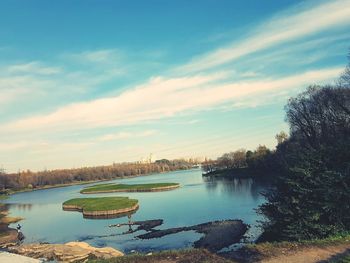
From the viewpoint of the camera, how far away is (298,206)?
27.1 metres

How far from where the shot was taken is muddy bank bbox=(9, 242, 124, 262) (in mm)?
37031

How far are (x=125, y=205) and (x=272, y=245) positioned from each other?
189 ft

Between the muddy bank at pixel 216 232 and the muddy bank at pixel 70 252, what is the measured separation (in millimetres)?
8719

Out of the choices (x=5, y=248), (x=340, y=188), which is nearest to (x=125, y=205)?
(x=5, y=248)

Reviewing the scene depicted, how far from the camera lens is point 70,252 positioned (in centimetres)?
4019

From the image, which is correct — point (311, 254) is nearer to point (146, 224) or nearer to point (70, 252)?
point (70, 252)

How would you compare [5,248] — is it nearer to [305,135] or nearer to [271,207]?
[271,207]

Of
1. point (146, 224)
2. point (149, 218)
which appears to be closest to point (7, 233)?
point (149, 218)

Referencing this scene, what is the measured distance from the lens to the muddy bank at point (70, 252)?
37031 millimetres

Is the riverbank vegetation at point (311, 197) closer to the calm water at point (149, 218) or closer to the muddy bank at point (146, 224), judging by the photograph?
the calm water at point (149, 218)

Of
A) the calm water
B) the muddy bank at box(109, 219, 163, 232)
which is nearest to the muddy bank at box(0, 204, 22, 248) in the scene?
the calm water

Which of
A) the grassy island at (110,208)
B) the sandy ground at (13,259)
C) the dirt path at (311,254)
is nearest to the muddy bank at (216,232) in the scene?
the dirt path at (311,254)

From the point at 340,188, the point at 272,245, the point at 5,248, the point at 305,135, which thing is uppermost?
the point at 305,135

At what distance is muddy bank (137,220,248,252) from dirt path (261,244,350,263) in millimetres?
18225
